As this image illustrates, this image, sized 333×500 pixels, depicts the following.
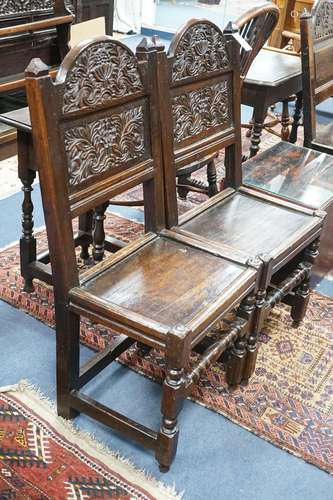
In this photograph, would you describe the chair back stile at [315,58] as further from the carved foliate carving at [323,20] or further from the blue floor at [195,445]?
the blue floor at [195,445]

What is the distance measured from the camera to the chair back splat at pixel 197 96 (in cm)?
172

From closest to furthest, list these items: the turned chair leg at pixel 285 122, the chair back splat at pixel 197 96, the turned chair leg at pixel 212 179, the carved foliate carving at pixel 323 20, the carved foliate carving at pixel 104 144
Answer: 1. the carved foliate carving at pixel 104 144
2. the chair back splat at pixel 197 96
3. the carved foliate carving at pixel 323 20
4. the turned chair leg at pixel 212 179
5. the turned chair leg at pixel 285 122

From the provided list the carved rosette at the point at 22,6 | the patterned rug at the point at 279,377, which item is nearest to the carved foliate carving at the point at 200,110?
the patterned rug at the point at 279,377

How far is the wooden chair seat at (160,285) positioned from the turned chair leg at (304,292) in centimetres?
48

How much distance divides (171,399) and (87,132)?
29.0 inches

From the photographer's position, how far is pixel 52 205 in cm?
140

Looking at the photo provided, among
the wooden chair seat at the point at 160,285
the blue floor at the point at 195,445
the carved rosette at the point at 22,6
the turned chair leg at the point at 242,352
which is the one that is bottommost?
the blue floor at the point at 195,445

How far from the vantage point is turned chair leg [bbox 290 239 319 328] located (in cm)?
204

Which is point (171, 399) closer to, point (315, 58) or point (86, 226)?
point (86, 226)

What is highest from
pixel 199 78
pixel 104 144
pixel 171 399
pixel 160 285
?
pixel 199 78

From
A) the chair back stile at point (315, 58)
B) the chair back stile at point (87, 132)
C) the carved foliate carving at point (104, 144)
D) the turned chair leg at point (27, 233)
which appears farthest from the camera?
the chair back stile at point (315, 58)

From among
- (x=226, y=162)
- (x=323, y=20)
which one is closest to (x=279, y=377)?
(x=226, y=162)

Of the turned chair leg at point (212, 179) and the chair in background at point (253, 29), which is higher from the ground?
the chair in background at point (253, 29)

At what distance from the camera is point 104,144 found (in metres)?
1.53
